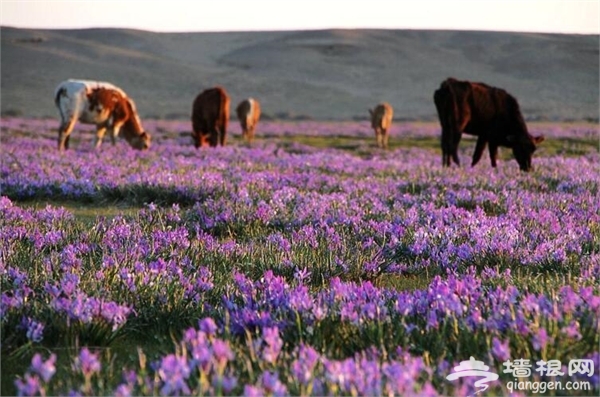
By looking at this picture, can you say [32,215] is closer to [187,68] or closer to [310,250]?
[310,250]

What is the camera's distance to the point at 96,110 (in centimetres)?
1931

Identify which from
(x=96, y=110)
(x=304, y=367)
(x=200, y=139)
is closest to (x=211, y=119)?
(x=200, y=139)

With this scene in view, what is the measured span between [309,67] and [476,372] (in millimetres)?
106037

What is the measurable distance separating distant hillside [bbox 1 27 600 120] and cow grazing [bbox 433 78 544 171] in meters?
44.0

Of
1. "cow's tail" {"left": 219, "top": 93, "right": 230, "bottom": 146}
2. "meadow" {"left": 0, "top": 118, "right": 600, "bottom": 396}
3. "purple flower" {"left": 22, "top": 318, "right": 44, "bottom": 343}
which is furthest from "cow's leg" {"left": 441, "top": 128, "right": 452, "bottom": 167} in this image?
"purple flower" {"left": 22, "top": 318, "right": 44, "bottom": 343}

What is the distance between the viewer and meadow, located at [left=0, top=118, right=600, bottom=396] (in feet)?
8.16

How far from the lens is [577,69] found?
10906 centimetres

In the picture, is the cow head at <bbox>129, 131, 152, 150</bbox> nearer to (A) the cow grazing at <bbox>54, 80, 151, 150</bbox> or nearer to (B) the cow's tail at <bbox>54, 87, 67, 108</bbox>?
(A) the cow grazing at <bbox>54, 80, 151, 150</bbox>

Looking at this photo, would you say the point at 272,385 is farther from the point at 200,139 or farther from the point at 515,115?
the point at 200,139

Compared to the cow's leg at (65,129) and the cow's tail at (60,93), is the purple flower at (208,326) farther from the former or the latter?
the cow's tail at (60,93)

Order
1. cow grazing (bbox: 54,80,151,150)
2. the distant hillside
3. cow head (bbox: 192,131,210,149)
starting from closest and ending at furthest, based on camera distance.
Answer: cow grazing (bbox: 54,80,151,150) < cow head (bbox: 192,131,210,149) < the distant hillside

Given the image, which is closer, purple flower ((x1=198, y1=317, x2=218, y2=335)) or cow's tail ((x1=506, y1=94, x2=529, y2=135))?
purple flower ((x1=198, y1=317, x2=218, y2=335))

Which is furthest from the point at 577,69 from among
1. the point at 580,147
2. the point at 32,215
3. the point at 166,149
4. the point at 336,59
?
the point at 32,215

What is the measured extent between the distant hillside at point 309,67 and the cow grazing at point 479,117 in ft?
144
